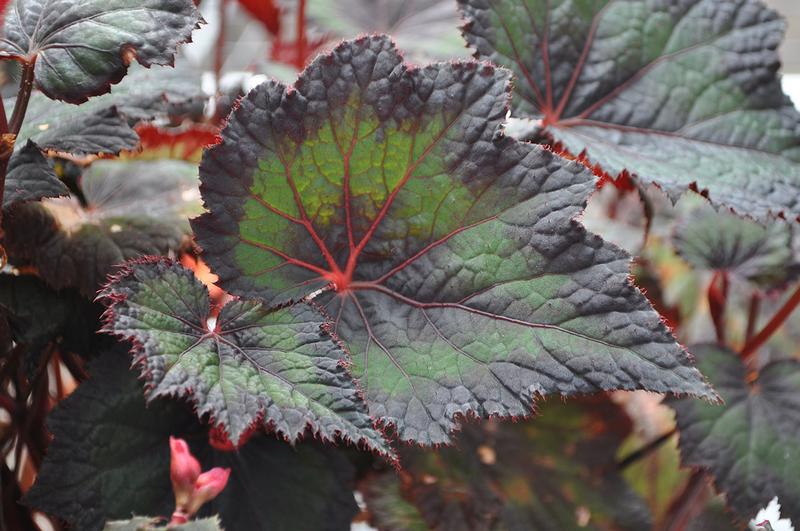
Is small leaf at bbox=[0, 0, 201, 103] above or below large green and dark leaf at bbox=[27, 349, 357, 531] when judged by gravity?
above

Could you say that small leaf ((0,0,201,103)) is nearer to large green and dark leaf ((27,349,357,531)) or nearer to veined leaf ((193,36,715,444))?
veined leaf ((193,36,715,444))

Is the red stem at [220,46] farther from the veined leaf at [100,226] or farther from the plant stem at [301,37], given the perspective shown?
the veined leaf at [100,226]

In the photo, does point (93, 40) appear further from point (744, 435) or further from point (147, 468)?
point (744, 435)

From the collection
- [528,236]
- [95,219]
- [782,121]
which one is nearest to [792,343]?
[782,121]

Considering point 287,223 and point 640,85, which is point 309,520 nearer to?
point 287,223

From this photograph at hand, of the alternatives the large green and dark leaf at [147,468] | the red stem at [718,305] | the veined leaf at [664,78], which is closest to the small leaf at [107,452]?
the large green and dark leaf at [147,468]

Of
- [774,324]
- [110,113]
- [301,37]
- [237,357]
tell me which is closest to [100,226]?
[110,113]

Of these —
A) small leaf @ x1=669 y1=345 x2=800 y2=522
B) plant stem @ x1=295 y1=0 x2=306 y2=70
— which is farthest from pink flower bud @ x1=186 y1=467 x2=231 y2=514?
plant stem @ x1=295 y1=0 x2=306 y2=70
